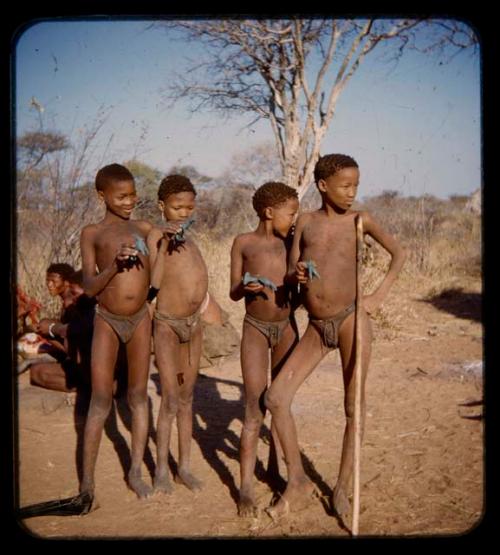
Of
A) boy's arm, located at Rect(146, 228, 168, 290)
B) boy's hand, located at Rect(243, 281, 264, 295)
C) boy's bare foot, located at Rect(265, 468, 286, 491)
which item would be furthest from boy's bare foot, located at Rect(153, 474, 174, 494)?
boy's hand, located at Rect(243, 281, 264, 295)

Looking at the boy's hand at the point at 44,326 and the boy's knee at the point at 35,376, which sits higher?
the boy's hand at the point at 44,326

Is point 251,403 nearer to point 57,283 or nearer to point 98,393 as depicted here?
point 98,393

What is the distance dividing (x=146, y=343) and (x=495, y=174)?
2.26 m

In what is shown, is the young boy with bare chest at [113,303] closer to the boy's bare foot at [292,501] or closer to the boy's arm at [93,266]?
the boy's arm at [93,266]

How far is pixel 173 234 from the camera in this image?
3.45m

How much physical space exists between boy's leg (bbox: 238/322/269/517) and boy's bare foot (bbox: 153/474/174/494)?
509mm

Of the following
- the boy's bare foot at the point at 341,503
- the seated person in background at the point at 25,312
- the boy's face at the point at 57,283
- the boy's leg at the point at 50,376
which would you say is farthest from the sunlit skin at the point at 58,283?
the boy's bare foot at the point at 341,503

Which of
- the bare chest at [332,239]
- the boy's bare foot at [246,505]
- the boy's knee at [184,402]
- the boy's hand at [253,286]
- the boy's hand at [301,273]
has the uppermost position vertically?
the bare chest at [332,239]

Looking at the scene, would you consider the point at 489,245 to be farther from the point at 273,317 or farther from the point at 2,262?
the point at 2,262

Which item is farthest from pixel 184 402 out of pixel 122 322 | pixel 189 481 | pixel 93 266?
pixel 93 266

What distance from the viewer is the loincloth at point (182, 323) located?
11.9 feet

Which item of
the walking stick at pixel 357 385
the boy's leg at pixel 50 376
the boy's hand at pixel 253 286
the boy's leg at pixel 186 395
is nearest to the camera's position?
the walking stick at pixel 357 385

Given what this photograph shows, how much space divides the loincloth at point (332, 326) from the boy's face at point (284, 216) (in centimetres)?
69

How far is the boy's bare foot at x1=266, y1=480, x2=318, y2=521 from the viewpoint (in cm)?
321
